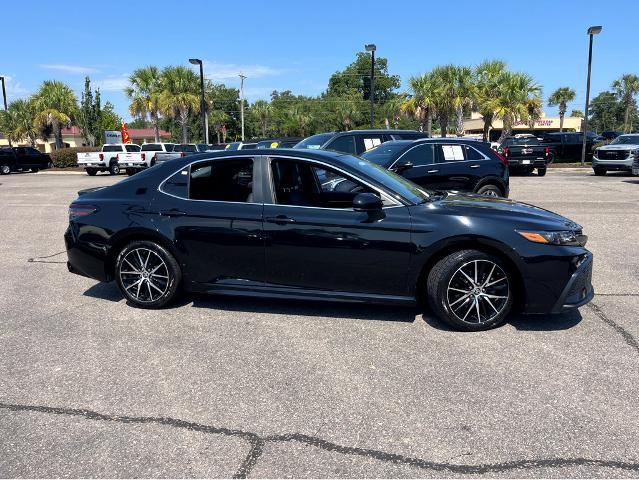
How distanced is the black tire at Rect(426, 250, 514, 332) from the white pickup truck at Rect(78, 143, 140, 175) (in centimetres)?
2731

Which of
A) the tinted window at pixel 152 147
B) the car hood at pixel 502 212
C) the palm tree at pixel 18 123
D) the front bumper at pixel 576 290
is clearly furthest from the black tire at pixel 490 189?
the palm tree at pixel 18 123

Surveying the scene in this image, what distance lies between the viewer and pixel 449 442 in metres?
2.94

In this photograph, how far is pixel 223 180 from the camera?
5.09 metres

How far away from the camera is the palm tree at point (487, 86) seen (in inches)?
1367

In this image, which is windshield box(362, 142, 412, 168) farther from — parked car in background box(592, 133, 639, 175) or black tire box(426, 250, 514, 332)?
parked car in background box(592, 133, 639, 175)

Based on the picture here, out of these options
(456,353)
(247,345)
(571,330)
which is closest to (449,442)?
(456,353)

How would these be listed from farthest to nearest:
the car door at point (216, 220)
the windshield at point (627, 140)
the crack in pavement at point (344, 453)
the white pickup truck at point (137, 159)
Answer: the white pickup truck at point (137, 159), the windshield at point (627, 140), the car door at point (216, 220), the crack in pavement at point (344, 453)

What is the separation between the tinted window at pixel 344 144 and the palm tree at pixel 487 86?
23.9 metres

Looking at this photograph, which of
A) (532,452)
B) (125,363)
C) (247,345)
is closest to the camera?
(532,452)

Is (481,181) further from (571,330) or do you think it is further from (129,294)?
(129,294)

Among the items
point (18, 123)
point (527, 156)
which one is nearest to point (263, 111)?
point (18, 123)

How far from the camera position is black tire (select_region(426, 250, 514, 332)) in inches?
177

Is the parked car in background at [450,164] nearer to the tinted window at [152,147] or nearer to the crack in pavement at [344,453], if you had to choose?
the crack in pavement at [344,453]

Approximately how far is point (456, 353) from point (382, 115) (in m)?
83.8
